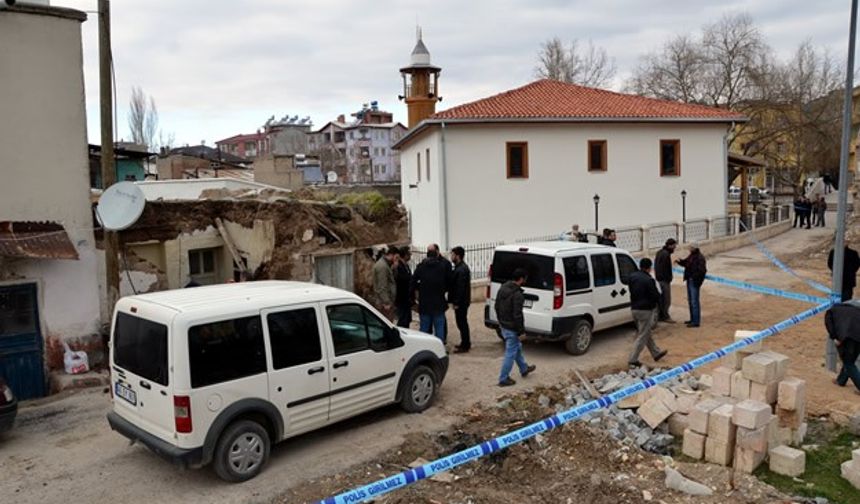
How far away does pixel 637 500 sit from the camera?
20.5 feet

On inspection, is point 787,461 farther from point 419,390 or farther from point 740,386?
point 419,390

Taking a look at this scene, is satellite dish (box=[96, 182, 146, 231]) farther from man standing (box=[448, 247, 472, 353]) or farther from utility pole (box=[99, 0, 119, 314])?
man standing (box=[448, 247, 472, 353])

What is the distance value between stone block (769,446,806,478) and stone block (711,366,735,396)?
94 centimetres

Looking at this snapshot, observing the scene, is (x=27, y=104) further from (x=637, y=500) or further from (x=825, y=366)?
(x=825, y=366)

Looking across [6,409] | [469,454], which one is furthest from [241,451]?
[6,409]

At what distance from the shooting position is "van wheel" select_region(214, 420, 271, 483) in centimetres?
623

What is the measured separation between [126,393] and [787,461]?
678 centimetres

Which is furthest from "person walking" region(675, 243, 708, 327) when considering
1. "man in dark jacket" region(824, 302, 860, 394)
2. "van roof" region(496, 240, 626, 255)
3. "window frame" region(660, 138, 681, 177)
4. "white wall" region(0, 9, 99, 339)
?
"window frame" region(660, 138, 681, 177)

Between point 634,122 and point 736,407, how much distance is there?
2036cm

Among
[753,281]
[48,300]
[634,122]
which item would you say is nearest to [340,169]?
[634,122]

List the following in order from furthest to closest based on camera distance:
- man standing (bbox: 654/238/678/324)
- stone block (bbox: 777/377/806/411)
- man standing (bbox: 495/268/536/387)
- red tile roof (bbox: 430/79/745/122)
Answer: red tile roof (bbox: 430/79/745/122) → man standing (bbox: 654/238/678/324) → man standing (bbox: 495/268/536/387) → stone block (bbox: 777/377/806/411)

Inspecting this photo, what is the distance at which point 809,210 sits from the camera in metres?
31.3

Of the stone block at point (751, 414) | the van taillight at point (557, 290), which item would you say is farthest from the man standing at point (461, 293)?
the stone block at point (751, 414)

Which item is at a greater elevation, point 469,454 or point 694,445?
point 469,454
